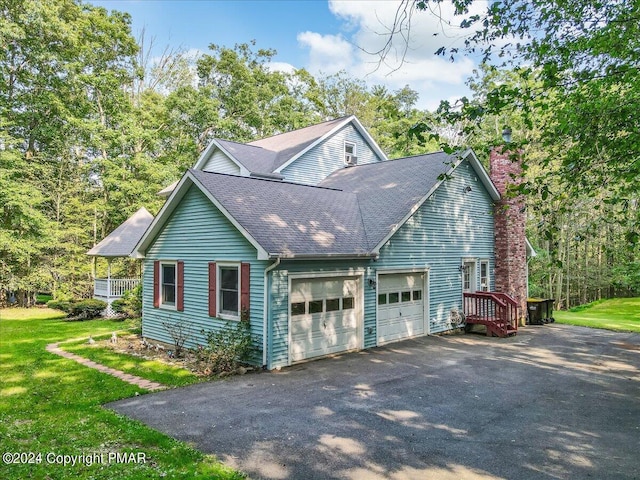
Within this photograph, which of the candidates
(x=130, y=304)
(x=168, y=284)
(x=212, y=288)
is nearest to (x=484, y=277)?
(x=212, y=288)

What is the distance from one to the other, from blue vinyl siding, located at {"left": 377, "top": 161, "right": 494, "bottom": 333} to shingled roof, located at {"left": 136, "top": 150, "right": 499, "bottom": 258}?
524 millimetres

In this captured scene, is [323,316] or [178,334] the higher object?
[323,316]

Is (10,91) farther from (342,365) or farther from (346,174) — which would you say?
(342,365)

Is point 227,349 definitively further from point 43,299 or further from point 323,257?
point 43,299

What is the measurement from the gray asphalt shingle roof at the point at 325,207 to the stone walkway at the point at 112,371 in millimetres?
3596

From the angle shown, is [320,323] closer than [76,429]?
No

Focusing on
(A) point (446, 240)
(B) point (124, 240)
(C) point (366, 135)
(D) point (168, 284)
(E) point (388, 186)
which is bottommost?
(D) point (168, 284)

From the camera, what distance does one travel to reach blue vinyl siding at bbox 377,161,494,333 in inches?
492

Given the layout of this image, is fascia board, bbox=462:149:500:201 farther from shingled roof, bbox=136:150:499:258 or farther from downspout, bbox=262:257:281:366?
downspout, bbox=262:257:281:366

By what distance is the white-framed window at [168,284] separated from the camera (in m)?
12.1

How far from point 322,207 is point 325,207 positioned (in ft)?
0.43

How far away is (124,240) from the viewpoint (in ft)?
66.0

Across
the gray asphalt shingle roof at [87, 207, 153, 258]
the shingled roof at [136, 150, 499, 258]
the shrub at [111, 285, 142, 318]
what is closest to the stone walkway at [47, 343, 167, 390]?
the shingled roof at [136, 150, 499, 258]

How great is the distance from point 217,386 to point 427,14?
288 inches
